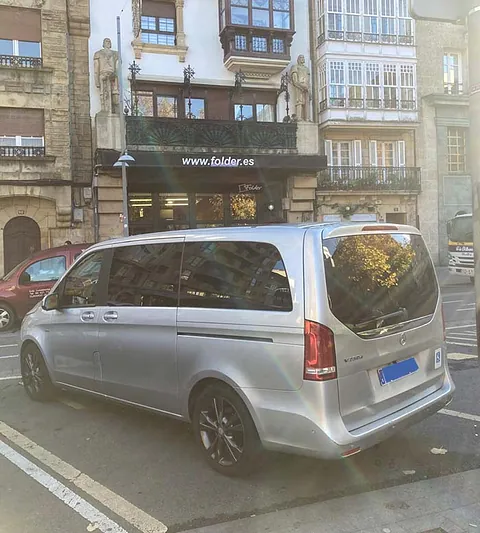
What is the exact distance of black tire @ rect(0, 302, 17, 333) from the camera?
37.8 feet

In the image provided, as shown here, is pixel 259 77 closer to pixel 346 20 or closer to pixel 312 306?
pixel 346 20

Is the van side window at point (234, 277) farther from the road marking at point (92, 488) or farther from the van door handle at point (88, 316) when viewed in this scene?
the road marking at point (92, 488)

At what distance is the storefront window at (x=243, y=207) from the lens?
22688mm

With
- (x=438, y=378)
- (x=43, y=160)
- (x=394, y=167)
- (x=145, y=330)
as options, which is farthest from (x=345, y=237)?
(x=394, y=167)

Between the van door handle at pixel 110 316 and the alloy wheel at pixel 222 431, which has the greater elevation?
the van door handle at pixel 110 316

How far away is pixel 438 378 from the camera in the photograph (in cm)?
427

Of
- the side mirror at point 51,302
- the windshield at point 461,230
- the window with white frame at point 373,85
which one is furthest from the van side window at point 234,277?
the window with white frame at point 373,85

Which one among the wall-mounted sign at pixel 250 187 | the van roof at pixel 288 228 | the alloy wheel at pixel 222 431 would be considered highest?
the wall-mounted sign at pixel 250 187

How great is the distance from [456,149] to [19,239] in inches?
799

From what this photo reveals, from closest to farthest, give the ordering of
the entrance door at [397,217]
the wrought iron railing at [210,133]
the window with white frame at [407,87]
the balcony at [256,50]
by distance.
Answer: the wrought iron railing at [210,133], the balcony at [256,50], the window with white frame at [407,87], the entrance door at [397,217]

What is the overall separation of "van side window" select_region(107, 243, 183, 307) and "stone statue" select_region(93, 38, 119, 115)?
647 inches

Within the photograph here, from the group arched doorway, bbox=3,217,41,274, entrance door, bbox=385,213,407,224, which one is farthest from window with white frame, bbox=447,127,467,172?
arched doorway, bbox=3,217,41,274

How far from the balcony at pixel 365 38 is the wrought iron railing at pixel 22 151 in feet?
41.7

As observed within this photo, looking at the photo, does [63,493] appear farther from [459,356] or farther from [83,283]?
[459,356]
